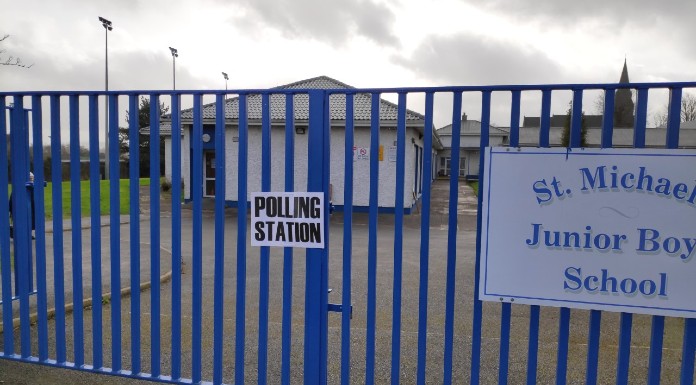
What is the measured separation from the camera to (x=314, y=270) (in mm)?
2996

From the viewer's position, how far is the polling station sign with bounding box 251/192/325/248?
294cm


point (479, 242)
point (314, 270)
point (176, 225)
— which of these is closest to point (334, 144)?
point (176, 225)

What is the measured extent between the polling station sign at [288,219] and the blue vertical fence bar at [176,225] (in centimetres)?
56

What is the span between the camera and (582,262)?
8.64 feet

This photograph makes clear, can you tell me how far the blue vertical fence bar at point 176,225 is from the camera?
312 centimetres

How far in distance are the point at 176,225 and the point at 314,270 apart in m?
1.00

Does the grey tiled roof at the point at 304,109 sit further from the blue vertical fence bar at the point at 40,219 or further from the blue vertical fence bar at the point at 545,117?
the blue vertical fence bar at the point at 545,117

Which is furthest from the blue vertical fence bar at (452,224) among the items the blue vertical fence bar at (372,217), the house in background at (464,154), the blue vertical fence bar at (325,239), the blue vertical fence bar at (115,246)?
the house in background at (464,154)

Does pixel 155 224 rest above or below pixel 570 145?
below

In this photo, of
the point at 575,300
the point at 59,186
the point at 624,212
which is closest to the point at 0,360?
the point at 59,186

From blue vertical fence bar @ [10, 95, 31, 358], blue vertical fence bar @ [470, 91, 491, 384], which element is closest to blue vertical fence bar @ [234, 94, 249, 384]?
blue vertical fence bar @ [470, 91, 491, 384]

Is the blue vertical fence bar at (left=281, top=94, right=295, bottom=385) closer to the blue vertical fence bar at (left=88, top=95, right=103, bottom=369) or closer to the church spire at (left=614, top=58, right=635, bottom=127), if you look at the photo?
the blue vertical fence bar at (left=88, top=95, right=103, bottom=369)

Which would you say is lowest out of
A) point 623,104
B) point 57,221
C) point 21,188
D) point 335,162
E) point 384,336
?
point 384,336

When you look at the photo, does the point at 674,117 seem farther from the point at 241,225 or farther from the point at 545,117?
the point at 241,225
